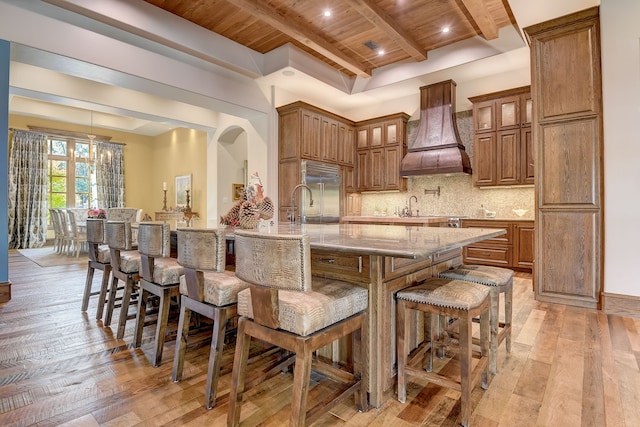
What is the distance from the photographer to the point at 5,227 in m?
3.47

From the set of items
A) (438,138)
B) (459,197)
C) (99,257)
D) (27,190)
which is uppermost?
(438,138)

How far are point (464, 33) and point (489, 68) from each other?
30.7 inches

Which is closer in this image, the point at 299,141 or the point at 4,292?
the point at 4,292

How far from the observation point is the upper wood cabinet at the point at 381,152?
21.3 ft

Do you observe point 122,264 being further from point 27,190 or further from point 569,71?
point 27,190

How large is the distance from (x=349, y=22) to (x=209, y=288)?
4.06 meters

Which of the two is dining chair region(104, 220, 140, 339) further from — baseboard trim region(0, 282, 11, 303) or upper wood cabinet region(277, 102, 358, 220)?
upper wood cabinet region(277, 102, 358, 220)

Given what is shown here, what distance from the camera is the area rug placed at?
6.00 metres

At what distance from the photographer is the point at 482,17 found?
3877 mm

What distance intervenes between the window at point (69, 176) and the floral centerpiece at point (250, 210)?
8.14 metres

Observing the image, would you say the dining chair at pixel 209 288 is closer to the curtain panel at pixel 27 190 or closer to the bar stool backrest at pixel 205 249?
the bar stool backrest at pixel 205 249

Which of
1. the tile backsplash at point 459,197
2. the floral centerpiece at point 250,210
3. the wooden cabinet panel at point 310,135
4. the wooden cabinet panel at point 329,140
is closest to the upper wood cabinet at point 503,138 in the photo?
the tile backsplash at point 459,197

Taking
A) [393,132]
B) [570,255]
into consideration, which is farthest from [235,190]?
[570,255]

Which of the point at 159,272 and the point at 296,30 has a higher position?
the point at 296,30
